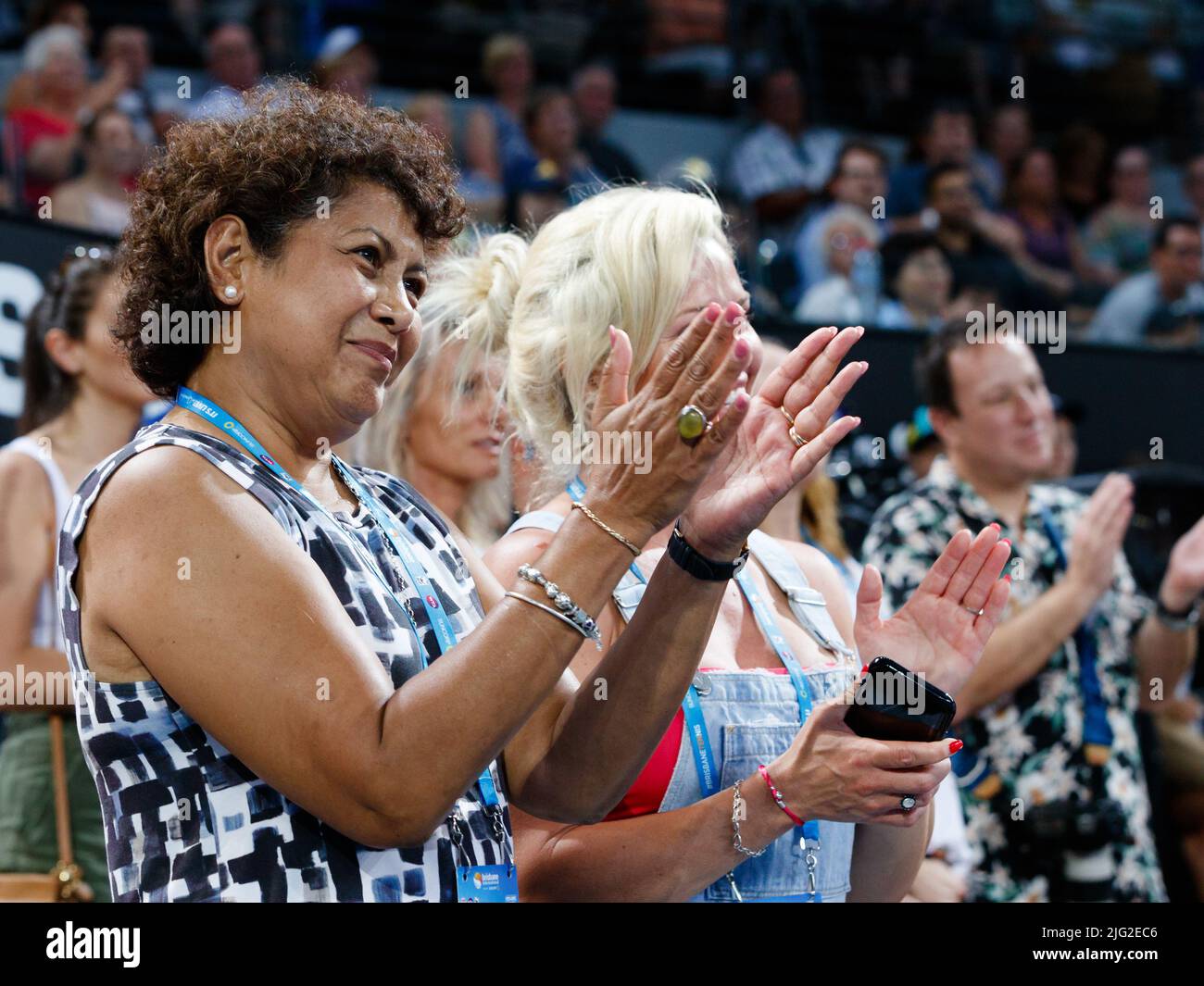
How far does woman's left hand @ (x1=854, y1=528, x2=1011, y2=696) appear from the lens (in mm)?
1877

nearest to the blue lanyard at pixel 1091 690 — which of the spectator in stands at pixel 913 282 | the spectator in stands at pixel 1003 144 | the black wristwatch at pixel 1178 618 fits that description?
the black wristwatch at pixel 1178 618

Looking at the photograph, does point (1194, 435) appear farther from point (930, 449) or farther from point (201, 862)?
point (201, 862)

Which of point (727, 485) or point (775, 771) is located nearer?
point (727, 485)

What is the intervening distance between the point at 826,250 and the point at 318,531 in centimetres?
522

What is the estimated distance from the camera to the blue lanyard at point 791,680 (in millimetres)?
1938

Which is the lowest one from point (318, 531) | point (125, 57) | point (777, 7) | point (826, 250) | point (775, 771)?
point (775, 771)

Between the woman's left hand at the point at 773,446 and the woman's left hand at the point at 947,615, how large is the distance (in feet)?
0.94

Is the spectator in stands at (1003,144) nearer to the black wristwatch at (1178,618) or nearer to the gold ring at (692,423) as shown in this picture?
the black wristwatch at (1178,618)

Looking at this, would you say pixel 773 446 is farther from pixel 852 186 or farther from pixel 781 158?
pixel 781 158

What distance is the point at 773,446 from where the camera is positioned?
168 centimetres

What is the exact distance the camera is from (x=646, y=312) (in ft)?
6.56

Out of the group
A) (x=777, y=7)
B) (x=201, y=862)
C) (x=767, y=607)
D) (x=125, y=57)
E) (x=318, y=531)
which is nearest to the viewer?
(x=201, y=862)
